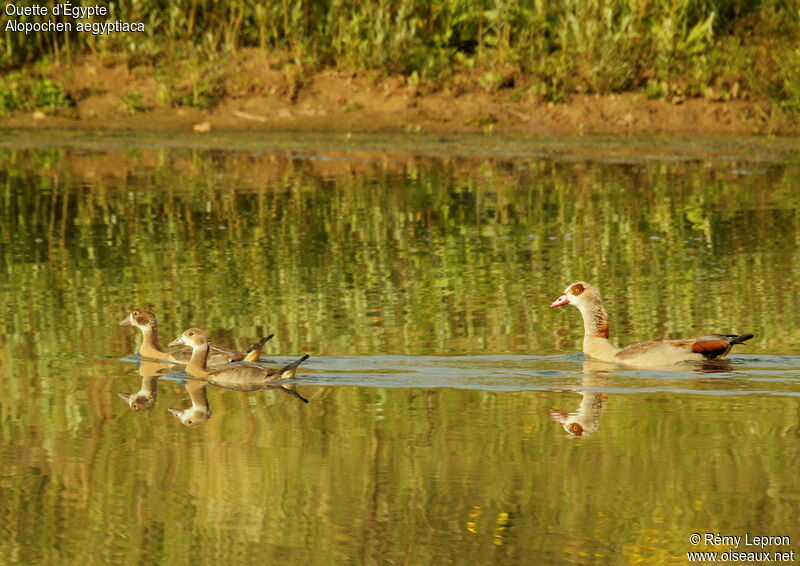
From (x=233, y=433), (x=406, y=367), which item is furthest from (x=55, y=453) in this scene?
(x=406, y=367)

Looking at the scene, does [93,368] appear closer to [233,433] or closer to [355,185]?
[233,433]

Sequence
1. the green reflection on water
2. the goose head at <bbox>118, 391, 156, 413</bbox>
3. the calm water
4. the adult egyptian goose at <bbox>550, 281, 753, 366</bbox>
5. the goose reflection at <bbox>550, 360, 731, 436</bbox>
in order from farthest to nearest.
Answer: the green reflection on water, the adult egyptian goose at <bbox>550, 281, 753, 366</bbox>, the goose head at <bbox>118, 391, 156, 413</bbox>, the goose reflection at <bbox>550, 360, 731, 436</bbox>, the calm water

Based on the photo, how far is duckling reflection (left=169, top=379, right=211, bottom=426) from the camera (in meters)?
8.70

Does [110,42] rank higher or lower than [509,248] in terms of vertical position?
higher

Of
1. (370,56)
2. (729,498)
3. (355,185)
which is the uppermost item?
(370,56)

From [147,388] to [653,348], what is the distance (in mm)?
3195

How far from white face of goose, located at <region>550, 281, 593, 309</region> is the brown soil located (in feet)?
45.7

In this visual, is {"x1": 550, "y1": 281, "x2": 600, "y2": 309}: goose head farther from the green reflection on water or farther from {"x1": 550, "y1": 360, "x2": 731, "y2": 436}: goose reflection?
{"x1": 550, "y1": 360, "x2": 731, "y2": 436}: goose reflection

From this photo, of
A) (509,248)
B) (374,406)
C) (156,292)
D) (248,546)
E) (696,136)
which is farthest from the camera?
(696,136)

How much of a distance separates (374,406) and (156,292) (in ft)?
13.8

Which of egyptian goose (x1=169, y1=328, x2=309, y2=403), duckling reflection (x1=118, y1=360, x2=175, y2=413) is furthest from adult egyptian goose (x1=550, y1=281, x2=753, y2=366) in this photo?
duckling reflection (x1=118, y1=360, x2=175, y2=413)

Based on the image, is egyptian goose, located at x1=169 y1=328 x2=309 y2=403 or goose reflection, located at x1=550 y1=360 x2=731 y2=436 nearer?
goose reflection, located at x1=550 y1=360 x2=731 y2=436

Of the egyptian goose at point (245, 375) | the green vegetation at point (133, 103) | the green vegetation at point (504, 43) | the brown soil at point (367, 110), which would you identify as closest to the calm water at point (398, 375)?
the egyptian goose at point (245, 375)

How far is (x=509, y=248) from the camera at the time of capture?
15.4 meters
